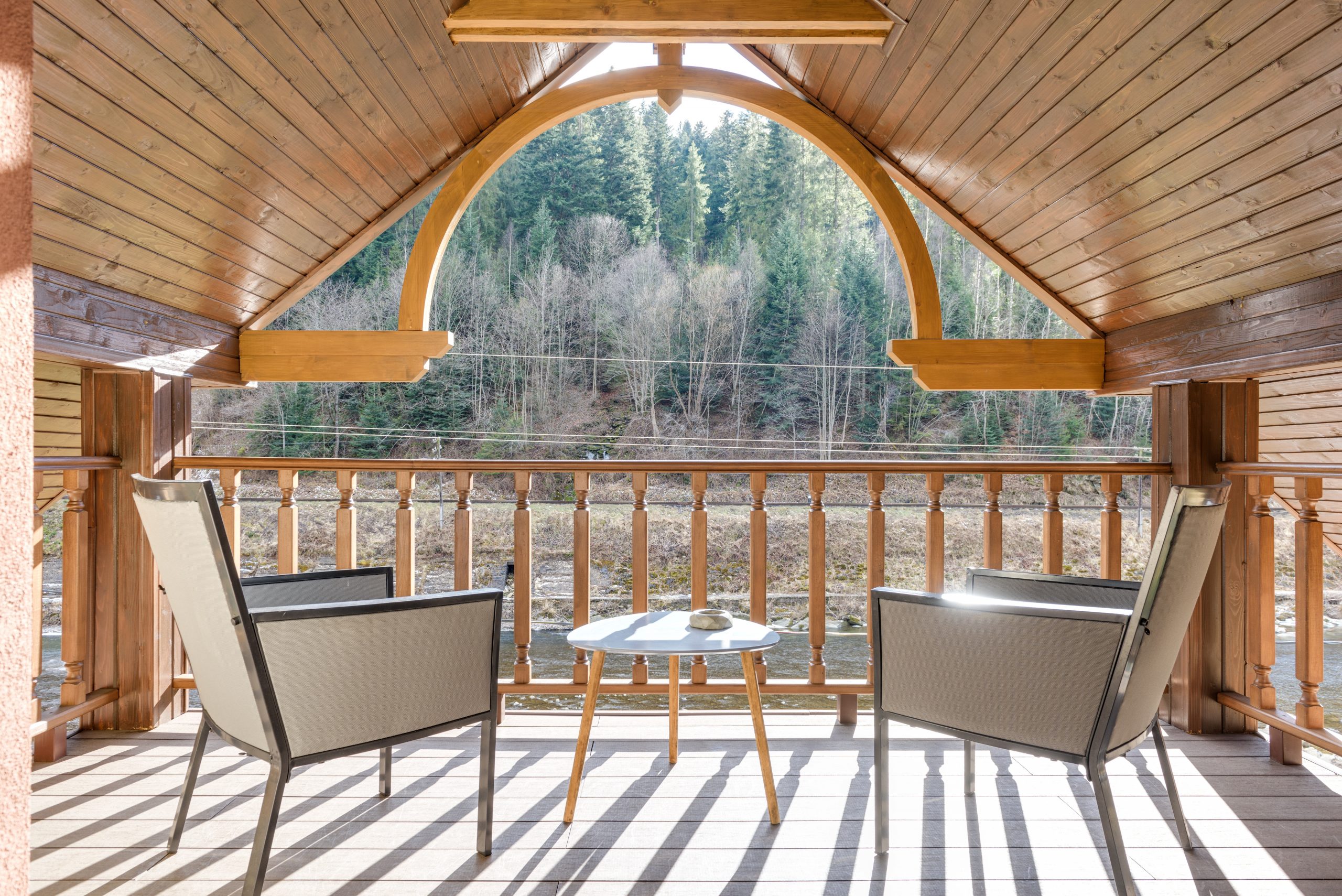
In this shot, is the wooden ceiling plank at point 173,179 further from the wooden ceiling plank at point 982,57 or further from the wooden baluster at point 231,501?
the wooden ceiling plank at point 982,57

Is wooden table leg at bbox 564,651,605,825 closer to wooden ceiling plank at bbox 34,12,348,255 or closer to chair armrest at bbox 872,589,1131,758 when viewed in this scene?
chair armrest at bbox 872,589,1131,758

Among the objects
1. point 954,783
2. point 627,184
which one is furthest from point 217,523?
point 627,184

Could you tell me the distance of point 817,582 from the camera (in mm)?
2795

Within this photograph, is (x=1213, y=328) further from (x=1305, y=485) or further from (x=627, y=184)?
(x=627, y=184)

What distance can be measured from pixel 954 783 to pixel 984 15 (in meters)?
2.48

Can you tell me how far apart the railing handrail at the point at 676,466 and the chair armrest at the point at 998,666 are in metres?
0.92

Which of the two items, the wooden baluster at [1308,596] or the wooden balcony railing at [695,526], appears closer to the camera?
the wooden baluster at [1308,596]

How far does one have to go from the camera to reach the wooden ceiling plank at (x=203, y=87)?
1872 millimetres

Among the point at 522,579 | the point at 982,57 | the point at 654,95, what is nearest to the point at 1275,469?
the point at 982,57

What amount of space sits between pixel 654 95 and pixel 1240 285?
237 centimetres

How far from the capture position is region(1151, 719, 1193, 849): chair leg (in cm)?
186

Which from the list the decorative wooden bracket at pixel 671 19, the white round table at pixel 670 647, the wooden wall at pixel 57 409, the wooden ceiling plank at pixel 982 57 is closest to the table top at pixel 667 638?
the white round table at pixel 670 647

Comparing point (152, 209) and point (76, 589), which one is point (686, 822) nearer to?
point (76, 589)

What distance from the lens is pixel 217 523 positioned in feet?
5.07
